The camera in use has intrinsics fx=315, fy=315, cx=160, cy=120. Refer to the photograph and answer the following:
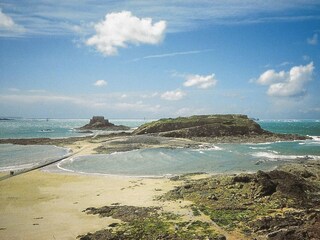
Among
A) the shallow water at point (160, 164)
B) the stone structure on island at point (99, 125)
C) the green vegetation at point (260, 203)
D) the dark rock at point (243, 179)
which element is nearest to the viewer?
the green vegetation at point (260, 203)

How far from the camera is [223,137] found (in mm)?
93125

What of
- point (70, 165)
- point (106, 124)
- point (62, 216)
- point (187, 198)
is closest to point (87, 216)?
point (62, 216)

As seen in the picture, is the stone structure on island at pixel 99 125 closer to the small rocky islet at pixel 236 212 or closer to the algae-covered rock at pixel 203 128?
the algae-covered rock at pixel 203 128

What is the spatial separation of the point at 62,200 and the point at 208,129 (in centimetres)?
7772

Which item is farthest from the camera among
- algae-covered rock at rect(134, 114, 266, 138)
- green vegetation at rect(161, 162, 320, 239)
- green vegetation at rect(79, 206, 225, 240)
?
algae-covered rock at rect(134, 114, 266, 138)

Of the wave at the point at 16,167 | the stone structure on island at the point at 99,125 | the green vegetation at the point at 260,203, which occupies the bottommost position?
the wave at the point at 16,167

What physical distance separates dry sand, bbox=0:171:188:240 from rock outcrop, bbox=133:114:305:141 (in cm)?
6259

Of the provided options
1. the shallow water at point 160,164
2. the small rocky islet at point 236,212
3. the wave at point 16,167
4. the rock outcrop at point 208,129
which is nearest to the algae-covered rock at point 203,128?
the rock outcrop at point 208,129

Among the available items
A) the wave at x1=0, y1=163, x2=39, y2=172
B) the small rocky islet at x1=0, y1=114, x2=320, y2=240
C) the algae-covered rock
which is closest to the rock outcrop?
the algae-covered rock

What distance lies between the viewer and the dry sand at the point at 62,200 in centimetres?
1909

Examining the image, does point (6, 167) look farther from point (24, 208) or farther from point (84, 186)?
point (24, 208)

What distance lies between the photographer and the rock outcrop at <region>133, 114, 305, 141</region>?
9744cm

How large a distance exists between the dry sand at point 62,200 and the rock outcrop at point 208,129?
6259 cm

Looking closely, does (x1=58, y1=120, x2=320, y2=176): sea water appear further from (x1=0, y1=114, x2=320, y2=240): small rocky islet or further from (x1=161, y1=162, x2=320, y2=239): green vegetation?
(x1=161, y1=162, x2=320, y2=239): green vegetation
